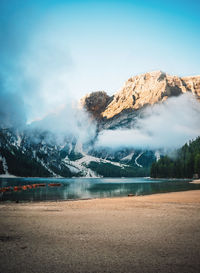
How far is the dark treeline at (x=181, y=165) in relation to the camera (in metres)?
149

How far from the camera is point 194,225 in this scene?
12.5 metres

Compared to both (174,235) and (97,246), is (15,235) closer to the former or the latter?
(97,246)

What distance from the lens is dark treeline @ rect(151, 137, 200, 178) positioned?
149 metres

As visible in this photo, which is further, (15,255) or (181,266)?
(15,255)

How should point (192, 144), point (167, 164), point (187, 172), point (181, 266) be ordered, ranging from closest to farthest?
1. point (181, 266)
2. point (187, 172)
3. point (167, 164)
4. point (192, 144)

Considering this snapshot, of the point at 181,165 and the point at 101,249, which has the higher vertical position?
the point at 181,165

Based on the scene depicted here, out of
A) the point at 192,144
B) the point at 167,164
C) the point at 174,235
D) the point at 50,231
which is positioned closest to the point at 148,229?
the point at 174,235

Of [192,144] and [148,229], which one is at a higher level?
[192,144]

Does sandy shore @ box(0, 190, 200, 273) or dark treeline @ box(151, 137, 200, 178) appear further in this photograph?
dark treeline @ box(151, 137, 200, 178)

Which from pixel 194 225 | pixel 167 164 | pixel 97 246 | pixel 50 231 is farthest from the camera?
pixel 167 164

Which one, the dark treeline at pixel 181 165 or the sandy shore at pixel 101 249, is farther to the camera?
the dark treeline at pixel 181 165

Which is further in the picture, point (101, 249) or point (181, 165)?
point (181, 165)

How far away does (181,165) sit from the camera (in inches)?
6383

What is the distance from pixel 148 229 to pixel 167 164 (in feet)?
595
